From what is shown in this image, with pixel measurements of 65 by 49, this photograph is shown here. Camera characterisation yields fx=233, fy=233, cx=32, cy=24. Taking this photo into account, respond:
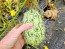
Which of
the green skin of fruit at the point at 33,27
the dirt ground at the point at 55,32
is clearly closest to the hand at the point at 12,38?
the green skin of fruit at the point at 33,27

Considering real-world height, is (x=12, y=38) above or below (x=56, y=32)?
above

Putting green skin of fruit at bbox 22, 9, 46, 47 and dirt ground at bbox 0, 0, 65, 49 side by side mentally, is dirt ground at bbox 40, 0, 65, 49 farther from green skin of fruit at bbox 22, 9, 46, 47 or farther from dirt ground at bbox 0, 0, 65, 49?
green skin of fruit at bbox 22, 9, 46, 47

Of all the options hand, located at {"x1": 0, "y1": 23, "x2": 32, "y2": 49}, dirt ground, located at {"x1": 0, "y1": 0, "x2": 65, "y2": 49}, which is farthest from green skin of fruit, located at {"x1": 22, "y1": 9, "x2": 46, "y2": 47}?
dirt ground, located at {"x1": 0, "y1": 0, "x2": 65, "y2": 49}

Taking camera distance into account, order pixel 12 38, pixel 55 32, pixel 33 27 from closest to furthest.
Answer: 1. pixel 12 38
2. pixel 33 27
3. pixel 55 32

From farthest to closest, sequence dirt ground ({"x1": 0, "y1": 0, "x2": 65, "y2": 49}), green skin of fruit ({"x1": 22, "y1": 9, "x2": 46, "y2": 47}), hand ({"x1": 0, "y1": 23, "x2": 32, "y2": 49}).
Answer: dirt ground ({"x1": 0, "y1": 0, "x2": 65, "y2": 49}) → green skin of fruit ({"x1": 22, "y1": 9, "x2": 46, "y2": 47}) → hand ({"x1": 0, "y1": 23, "x2": 32, "y2": 49})

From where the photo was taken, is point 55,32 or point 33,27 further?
point 55,32

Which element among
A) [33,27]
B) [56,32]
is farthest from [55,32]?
[33,27]

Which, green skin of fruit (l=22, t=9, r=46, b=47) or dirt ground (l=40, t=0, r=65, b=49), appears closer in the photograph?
green skin of fruit (l=22, t=9, r=46, b=47)

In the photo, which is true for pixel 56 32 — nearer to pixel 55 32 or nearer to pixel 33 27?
pixel 55 32

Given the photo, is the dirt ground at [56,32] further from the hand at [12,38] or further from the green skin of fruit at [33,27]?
the hand at [12,38]
